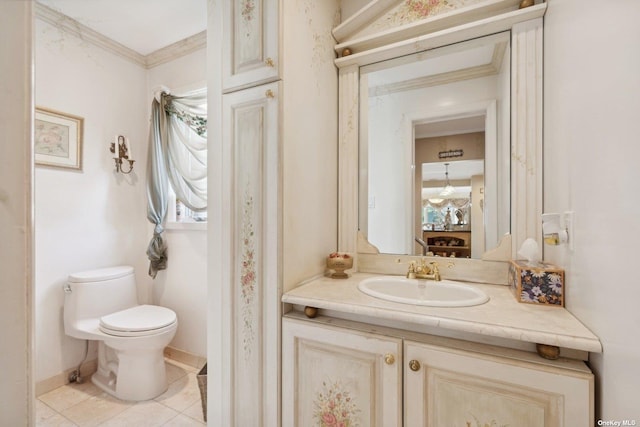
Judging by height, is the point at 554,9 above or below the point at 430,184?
above

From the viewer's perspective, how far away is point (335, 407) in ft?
3.33

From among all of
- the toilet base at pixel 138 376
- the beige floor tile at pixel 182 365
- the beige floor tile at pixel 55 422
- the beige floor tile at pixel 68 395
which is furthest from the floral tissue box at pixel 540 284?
the beige floor tile at pixel 68 395

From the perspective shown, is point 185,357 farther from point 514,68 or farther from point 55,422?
point 514,68

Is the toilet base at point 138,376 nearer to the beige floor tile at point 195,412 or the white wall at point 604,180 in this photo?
the beige floor tile at point 195,412

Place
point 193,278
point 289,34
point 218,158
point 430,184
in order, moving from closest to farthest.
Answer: point 289,34 < point 218,158 < point 430,184 < point 193,278

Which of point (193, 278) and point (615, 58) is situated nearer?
point (615, 58)

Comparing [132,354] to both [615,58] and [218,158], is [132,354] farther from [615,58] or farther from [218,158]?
[615,58]

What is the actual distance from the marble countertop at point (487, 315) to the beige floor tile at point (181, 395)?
51.1 inches

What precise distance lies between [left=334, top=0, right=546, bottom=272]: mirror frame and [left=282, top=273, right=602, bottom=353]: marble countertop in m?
0.34

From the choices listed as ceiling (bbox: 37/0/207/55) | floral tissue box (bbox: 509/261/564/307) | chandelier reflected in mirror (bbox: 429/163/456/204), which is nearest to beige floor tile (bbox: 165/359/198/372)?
chandelier reflected in mirror (bbox: 429/163/456/204)

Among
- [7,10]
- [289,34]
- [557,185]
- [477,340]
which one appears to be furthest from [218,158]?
[557,185]

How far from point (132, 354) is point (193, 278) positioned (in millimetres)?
589

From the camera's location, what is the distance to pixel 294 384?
1.08m

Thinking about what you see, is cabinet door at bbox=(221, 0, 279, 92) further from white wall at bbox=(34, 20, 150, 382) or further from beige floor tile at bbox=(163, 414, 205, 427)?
beige floor tile at bbox=(163, 414, 205, 427)
